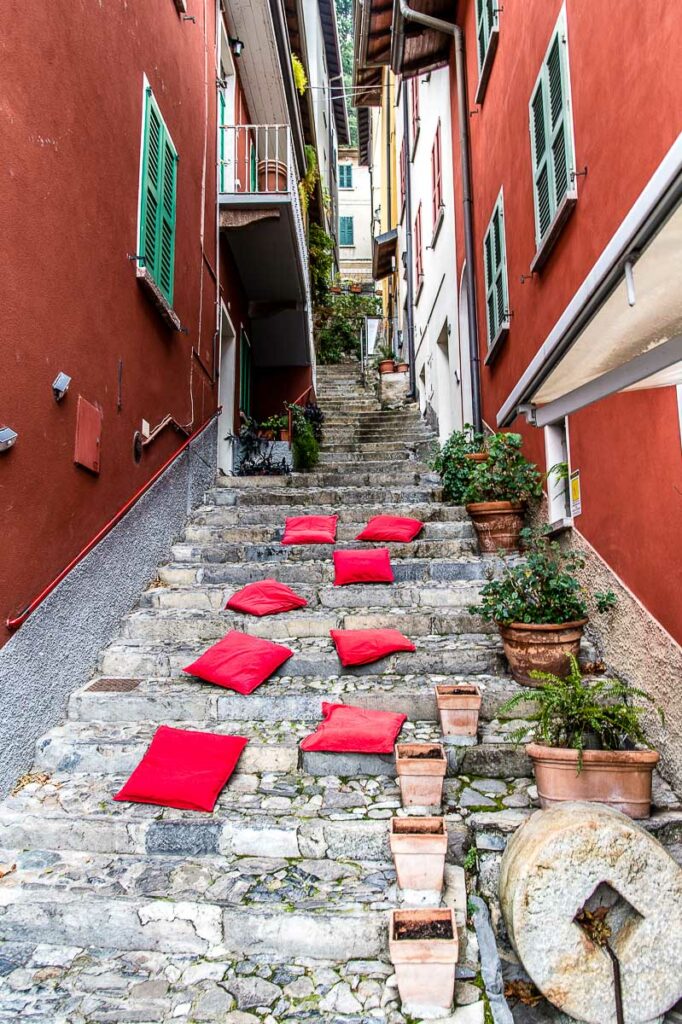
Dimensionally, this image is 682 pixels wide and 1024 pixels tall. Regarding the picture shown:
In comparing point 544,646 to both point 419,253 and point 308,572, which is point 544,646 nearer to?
point 308,572

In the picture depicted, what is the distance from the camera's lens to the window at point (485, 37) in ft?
20.0

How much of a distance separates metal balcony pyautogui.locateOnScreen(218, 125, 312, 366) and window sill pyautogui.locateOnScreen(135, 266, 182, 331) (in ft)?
9.38

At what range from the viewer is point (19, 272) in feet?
10.2

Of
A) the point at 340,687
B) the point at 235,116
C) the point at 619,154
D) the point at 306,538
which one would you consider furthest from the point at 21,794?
the point at 235,116

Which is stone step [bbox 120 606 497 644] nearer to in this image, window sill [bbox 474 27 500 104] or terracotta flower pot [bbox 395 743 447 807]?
terracotta flower pot [bbox 395 743 447 807]

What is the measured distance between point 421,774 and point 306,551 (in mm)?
2799

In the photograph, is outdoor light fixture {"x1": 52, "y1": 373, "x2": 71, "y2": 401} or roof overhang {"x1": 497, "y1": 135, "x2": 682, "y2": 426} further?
outdoor light fixture {"x1": 52, "y1": 373, "x2": 71, "y2": 401}

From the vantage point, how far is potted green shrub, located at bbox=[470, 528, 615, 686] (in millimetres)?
3451

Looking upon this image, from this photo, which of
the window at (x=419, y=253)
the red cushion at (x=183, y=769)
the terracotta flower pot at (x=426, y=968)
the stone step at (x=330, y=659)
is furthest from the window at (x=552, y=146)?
the window at (x=419, y=253)

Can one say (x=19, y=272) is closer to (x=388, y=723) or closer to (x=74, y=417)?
(x=74, y=417)

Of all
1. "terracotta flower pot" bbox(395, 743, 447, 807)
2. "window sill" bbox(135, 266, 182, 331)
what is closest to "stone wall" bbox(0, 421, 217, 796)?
"window sill" bbox(135, 266, 182, 331)

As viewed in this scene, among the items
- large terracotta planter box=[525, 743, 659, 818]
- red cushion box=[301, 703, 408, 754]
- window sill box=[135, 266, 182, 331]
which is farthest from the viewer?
window sill box=[135, 266, 182, 331]

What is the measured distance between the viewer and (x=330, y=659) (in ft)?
12.5

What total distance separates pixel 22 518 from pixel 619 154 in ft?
11.4
